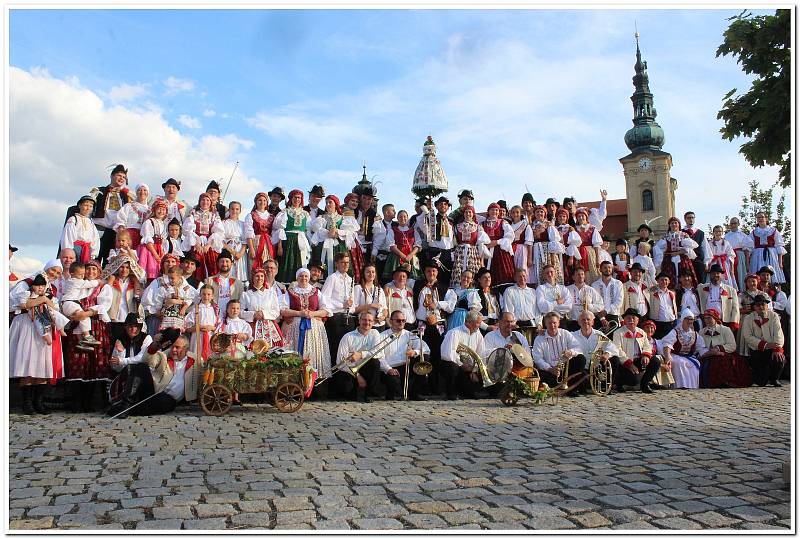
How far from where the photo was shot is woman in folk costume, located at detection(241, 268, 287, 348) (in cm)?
870

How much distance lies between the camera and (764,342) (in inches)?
418

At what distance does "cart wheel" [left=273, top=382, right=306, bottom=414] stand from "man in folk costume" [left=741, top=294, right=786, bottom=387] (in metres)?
7.39

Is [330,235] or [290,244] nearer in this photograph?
[290,244]

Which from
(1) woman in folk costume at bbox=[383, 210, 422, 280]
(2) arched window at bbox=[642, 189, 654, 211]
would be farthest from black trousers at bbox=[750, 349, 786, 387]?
(2) arched window at bbox=[642, 189, 654, 211]

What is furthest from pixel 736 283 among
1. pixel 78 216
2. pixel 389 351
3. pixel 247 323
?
pixel 78 216

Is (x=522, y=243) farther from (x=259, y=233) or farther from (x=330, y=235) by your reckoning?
(x=259, y=233)

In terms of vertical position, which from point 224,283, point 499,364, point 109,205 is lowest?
point 499,364

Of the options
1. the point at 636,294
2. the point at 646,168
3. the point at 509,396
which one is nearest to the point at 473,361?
the point at 509,396

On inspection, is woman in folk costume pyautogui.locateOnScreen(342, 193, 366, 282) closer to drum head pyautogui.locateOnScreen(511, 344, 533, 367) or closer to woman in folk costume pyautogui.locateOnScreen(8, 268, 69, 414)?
drum head pyautogui.locateOnScreen(511, 344, 533, 367)

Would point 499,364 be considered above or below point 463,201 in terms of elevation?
below

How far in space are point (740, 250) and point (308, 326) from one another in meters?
8.73

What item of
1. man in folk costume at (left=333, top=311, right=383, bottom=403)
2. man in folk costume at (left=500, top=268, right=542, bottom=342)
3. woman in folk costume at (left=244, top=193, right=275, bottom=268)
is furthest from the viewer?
man in folk costume at (left=500, top=268, right=542, bottom=342)
